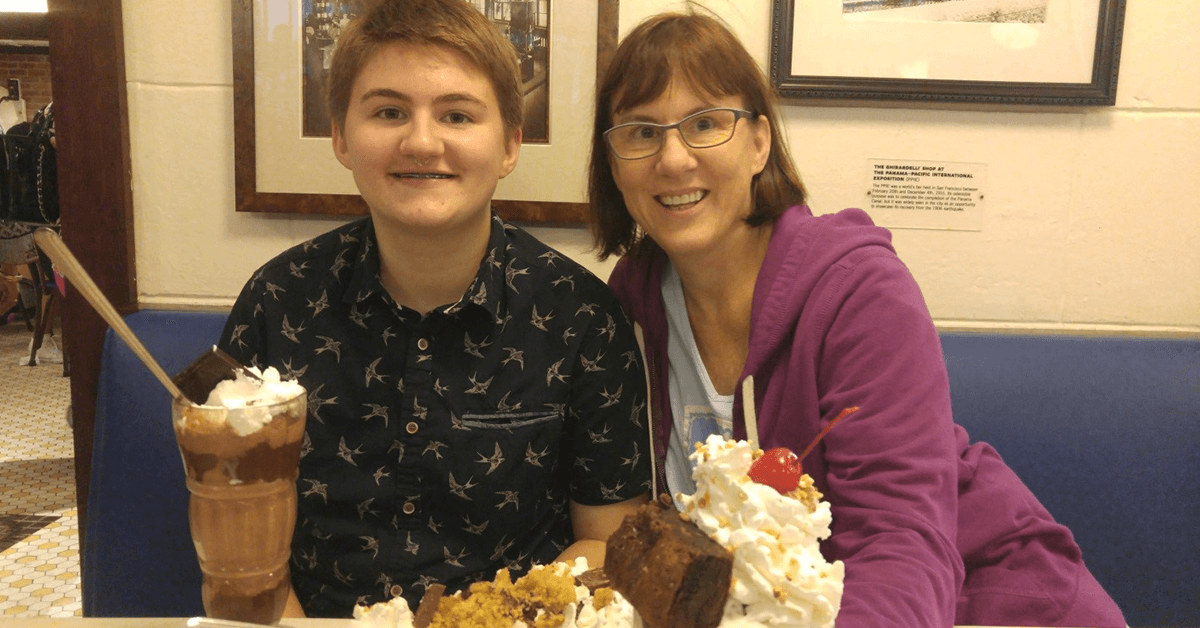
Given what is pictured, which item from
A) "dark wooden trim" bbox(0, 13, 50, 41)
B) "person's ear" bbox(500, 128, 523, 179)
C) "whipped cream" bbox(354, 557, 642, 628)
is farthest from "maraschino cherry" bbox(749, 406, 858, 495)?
"dark wooden trim" bbox(0, 13, 50, 41)

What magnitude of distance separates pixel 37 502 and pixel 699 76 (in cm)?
357

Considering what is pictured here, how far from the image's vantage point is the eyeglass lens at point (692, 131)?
4.22ft

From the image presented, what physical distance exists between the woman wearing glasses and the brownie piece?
27cm

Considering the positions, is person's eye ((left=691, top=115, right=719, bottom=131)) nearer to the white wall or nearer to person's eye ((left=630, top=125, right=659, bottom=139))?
person's eye ((left=630, top=125, right=659, bottom=139))

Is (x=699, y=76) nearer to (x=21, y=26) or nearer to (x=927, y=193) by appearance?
(x=927, y=193)

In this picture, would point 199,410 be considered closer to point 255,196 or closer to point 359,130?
point 359,130

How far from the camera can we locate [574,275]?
1458 mm

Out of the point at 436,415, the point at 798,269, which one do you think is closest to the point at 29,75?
the point at 436,415

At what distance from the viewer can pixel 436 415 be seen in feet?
4.42

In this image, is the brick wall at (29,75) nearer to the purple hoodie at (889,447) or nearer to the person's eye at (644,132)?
the person's eye at (644,132)

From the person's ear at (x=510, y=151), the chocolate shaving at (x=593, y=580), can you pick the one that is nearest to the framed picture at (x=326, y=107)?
the person's ear at (x=510, y=151)

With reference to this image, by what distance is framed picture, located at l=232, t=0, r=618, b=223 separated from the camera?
69.2 inches

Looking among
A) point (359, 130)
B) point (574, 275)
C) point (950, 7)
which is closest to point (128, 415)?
point (359, 130)

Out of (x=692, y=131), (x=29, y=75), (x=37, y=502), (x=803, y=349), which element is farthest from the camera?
(x=29, y=75)
